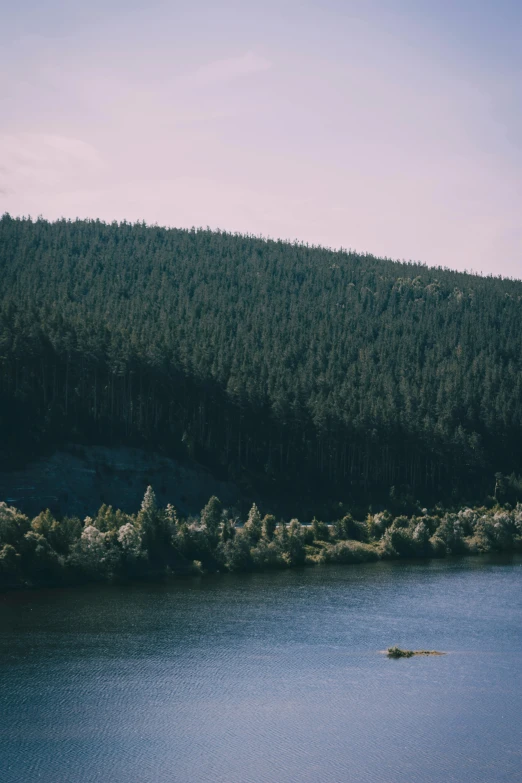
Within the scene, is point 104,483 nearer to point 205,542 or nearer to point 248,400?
point 205,542

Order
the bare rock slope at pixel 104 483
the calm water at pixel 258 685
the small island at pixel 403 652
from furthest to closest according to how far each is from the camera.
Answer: the bare rock slope at pixel 104 483 < the small island at pixel 403 652 < the calm water at pixel 258 685

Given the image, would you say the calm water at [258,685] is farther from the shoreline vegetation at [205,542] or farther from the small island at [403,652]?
the shoreline vegetation at [205,542]

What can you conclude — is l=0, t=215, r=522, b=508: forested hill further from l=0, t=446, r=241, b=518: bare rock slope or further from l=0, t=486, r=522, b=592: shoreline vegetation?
l=0, t=486, r=522, b=592: shoreline vegetation

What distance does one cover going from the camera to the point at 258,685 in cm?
6119

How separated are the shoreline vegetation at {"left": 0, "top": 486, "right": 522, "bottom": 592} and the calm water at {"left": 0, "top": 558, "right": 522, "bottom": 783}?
4100 millimetres

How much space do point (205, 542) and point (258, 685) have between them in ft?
117

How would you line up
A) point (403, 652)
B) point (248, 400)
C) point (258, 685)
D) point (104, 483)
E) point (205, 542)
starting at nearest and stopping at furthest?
point (258, 685) → point (403, 652) → point (205, 542) → point (104, 483) → point (248, 400)

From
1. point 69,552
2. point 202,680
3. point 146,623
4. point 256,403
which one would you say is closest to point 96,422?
point 256,403

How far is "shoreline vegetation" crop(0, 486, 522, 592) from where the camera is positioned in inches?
3354

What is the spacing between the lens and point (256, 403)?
456 feet

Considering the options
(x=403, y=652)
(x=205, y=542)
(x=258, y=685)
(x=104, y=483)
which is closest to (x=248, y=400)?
(x=104, y=483)

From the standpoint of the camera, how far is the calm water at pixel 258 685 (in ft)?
162

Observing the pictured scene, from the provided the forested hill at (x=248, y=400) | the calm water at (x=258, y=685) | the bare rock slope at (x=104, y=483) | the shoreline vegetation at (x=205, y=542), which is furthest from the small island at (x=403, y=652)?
the forested hill at (x=248, y=400)

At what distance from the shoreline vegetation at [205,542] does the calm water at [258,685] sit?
4100 mm
